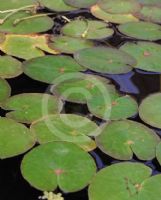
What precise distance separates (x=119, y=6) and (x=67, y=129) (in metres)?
0.81

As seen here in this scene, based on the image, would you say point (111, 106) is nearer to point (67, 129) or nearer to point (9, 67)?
point (67, 129)

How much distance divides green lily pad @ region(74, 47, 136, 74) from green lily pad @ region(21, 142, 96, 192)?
1.29ft

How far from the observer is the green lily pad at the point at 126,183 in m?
1.07

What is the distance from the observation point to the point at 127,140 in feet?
4.02

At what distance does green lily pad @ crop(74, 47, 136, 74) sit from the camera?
150 centimetres

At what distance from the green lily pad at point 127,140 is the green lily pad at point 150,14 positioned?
0.68 m

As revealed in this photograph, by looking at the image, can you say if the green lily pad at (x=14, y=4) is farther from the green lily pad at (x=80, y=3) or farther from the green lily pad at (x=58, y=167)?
the green lily pad at (x=58, y=167)

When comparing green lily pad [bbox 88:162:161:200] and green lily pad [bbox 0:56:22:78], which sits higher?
green lily pad [bbox 0:56:22:78]

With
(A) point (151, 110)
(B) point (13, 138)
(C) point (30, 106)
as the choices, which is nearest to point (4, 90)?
(C) point (30, 106)

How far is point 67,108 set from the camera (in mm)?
1333

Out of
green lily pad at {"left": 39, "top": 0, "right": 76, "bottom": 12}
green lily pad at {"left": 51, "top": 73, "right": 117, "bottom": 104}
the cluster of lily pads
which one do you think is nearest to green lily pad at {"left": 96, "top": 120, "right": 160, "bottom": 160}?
the cluster of lily pads

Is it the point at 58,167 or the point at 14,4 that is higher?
the point at 14,4

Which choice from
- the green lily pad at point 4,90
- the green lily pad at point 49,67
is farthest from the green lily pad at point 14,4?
the green lily pad at point 4,90

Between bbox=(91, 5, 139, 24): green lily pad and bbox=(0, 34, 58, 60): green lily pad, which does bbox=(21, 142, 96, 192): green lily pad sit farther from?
bbox=(91, 5, 139, 24): green lily pad
